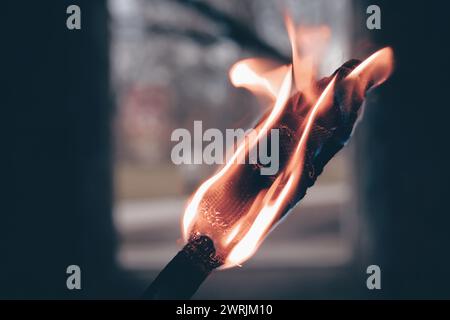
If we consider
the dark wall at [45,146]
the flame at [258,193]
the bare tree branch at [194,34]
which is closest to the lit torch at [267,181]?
the flame at [258,193]

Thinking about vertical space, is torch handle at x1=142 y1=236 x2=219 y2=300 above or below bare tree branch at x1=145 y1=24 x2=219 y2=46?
below

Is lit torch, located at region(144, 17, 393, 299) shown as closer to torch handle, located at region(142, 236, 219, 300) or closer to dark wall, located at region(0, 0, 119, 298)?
torch handle, located at region(142, 236, 219, 300)

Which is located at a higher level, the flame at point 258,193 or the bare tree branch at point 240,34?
the bare tree branch at point 240,34

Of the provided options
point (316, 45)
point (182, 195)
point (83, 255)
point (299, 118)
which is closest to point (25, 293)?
point (83, 255)

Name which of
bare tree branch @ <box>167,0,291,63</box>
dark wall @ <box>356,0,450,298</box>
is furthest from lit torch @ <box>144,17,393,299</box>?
dark wall @ <box>356,0,450,298</box>

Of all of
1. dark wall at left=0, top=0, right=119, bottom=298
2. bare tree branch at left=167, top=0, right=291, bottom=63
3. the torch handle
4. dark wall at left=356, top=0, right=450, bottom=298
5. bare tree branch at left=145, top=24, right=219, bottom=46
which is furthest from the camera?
dark wall at left=0, top=0, right=119, bottom=298

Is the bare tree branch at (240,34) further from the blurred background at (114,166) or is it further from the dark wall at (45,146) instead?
the dark wall at (45,146)
